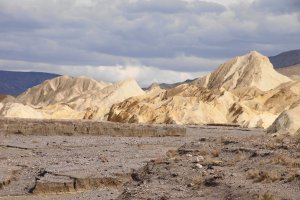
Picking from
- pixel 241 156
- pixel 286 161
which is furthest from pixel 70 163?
pixel 286 161

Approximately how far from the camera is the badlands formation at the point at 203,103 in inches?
2667

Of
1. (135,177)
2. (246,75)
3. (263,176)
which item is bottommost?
(135,177)

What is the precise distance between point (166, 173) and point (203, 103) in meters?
53.2

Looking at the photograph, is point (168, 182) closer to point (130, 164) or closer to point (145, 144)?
point (130, 164)

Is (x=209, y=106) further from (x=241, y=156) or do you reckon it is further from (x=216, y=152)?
(x=241, y=156)

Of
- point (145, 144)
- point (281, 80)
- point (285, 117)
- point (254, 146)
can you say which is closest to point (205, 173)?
point (254, 146)

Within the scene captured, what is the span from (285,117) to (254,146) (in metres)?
13.6

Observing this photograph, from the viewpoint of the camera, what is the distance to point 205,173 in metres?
17.1

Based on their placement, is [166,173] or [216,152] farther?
[216,152]

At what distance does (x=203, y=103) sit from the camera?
70.9 metres

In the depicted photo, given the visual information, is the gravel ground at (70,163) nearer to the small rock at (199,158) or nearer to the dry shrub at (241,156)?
the small rock at (199,158)

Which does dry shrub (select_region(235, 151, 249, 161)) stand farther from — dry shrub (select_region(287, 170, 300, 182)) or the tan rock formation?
the tan rock formation

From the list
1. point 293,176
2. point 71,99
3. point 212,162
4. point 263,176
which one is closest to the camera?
point 293,176

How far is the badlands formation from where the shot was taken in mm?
67750
